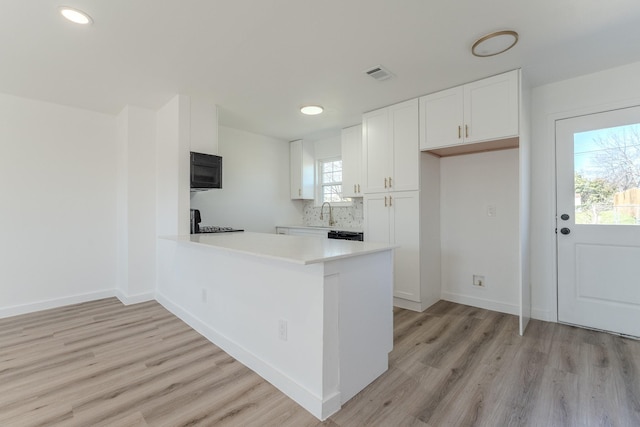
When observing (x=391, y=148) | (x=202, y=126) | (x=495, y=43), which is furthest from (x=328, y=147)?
(x=495, y=43)

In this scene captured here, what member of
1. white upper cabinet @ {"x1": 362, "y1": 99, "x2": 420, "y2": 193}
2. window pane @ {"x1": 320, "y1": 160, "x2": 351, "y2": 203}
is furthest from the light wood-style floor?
window pane @ {"x1": 320, "y1": 160, "x2": 351, "y2": 203}

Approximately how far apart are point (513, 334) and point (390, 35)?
275 cm

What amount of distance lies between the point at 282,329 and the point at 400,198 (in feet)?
7.11

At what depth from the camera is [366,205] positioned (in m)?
3.79

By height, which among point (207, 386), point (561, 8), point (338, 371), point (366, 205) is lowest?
point (207, 386)

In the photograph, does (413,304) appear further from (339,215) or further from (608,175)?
(608,175)

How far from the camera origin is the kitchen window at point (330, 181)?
513 centimetres

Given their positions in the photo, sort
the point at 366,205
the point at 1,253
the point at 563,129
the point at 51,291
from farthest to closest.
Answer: the point at 366,205 → the point at 51,291 → the point at 1,253 → the point at 563,129

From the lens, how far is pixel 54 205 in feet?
11.3

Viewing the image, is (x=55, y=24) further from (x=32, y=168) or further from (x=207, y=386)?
(x=207, y=386)

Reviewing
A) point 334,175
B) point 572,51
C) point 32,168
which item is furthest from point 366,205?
point 32,168

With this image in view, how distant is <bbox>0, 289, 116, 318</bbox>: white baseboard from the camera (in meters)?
3.19

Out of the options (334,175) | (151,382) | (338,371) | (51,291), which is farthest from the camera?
(334,175)

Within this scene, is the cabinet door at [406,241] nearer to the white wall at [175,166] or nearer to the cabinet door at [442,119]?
the cabinet door at [442,119]
